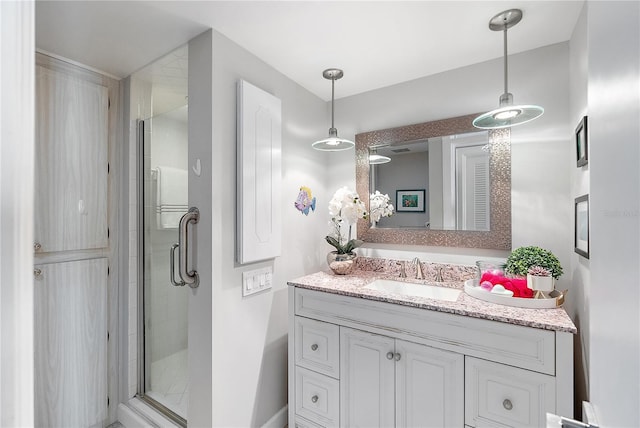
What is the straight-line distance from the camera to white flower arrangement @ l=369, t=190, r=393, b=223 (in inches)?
83.9

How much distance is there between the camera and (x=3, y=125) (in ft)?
0.71

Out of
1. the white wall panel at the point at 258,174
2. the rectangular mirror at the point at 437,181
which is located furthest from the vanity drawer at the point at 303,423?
the rectangular mirror at the point at 437,181

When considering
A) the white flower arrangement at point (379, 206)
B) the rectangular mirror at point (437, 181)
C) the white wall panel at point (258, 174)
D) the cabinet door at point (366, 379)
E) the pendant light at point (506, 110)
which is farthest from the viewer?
the white flower arrangement at point (379, 206)

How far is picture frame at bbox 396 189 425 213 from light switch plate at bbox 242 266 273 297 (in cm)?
102

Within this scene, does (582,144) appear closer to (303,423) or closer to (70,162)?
(303,423)

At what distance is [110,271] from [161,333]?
54 cm

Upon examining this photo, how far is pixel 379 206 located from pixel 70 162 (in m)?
2.00

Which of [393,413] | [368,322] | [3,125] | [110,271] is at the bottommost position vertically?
[393,413]

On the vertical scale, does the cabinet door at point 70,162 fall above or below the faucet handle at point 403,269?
above

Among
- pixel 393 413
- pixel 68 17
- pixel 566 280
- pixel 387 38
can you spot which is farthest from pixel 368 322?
pixel 68 17

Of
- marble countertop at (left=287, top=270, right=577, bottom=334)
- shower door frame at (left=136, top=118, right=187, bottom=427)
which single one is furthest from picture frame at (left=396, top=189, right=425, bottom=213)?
shower door frame at (left=136, top=118, right=187, bottom=427)

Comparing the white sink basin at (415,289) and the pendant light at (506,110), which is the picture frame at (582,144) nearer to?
the pendant light at (506,110)

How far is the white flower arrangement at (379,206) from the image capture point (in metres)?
2.13

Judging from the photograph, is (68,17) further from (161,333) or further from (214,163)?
(161,333)
